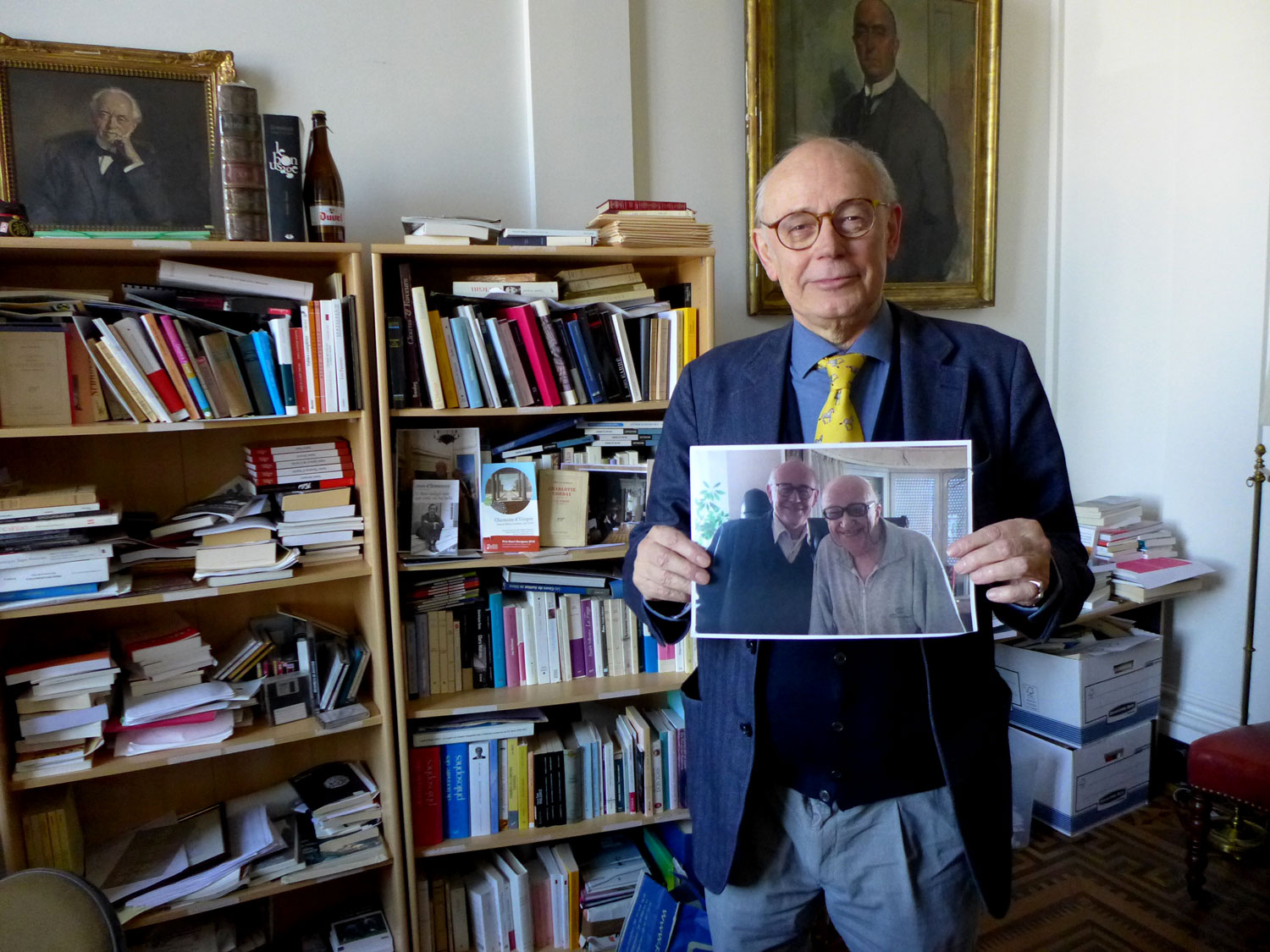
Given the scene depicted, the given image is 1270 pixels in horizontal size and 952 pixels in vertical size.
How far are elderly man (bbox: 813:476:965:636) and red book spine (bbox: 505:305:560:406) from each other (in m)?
1.14

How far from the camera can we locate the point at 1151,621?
3129 millimetres

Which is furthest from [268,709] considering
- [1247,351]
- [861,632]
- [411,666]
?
[1247,351]

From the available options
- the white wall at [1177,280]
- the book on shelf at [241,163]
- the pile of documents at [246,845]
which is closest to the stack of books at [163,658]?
the pile of documents at [246,845]

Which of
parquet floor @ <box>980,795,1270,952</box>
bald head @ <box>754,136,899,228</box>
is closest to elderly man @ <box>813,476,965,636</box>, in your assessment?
bald head @ <box>754,136,899,228</box>

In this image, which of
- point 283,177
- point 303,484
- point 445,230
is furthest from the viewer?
point 303,484

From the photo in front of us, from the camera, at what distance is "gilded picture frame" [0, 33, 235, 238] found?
1.96m

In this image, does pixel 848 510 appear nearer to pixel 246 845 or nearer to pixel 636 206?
pixel 636 206

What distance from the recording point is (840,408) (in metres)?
1.30

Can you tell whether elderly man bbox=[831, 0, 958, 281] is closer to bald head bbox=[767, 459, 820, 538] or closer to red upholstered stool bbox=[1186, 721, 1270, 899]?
red upholstered stool bbox=[1186, 721, 1270, 899]

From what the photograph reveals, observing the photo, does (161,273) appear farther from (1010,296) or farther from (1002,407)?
(1010,296)

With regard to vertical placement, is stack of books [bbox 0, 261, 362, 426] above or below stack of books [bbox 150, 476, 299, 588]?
above

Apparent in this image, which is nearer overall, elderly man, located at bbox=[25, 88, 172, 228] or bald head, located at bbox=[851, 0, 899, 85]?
elderly man, located at bbox=[25, 88, 172, 228]

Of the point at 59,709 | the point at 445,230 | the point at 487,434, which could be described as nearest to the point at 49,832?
the point at 59,709

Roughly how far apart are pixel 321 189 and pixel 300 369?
0.42m
